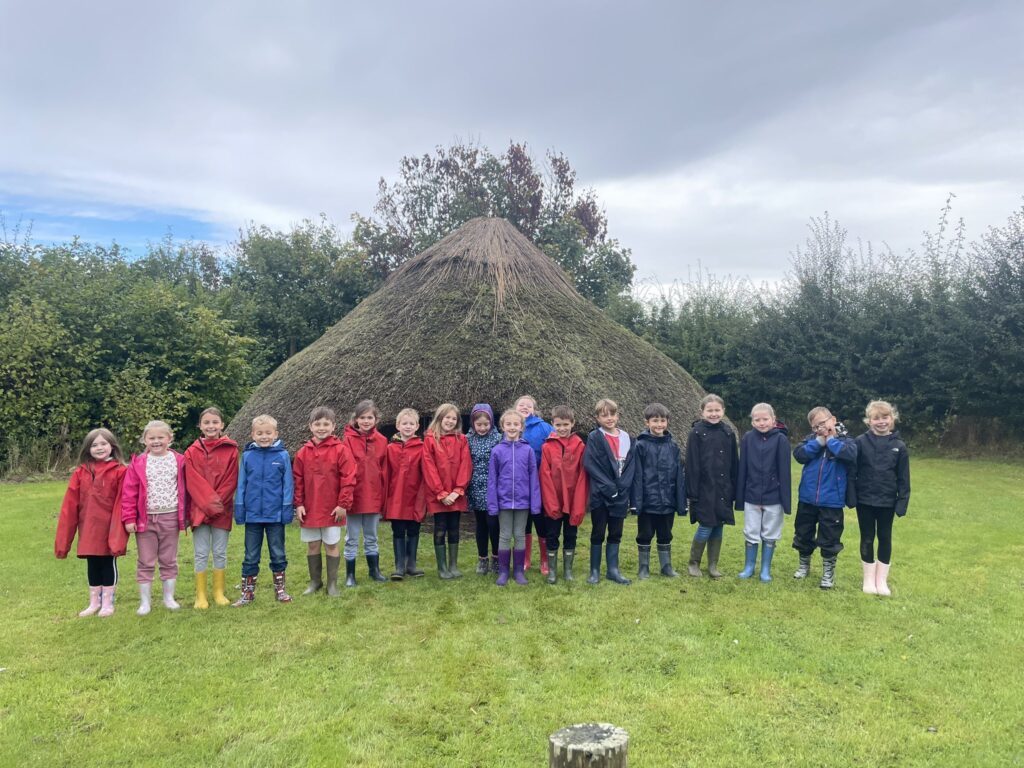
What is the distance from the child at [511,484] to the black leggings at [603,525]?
1.71 ft

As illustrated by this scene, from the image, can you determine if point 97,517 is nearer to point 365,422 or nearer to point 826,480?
point 365,422

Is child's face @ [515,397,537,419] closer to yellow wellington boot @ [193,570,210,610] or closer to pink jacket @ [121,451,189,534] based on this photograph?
yellow wellington boot @ [193,570,210,610]

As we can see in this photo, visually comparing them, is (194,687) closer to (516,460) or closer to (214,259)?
(516,460)

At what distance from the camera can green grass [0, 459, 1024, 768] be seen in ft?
10.5

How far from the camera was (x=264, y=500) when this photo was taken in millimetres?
5250

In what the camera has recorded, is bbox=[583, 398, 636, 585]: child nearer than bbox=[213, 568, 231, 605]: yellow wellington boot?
No

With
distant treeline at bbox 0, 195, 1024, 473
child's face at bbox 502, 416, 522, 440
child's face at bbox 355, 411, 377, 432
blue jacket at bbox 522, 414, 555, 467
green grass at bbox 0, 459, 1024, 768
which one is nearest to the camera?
green grass at bbox 0, 459, 1024, 768

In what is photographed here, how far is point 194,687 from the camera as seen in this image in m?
3.81

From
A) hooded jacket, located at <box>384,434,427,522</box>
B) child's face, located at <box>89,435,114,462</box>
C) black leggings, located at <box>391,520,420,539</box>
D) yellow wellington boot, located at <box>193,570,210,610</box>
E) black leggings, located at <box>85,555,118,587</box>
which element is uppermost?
child's face, located at <box>89,435,114,462</box>

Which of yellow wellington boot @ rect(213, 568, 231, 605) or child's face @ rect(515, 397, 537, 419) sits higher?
child's face @ rect(515, 397, 537, 419)

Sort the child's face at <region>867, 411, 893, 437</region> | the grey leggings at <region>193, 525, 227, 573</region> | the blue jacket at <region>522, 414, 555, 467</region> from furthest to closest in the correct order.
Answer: the blue jacket at <region>522, 414, 555, 467</region>
the child's face at <region>867, 411, 893, 437</region>
the grey leggings at <region>193, 525, 227, 573</region>

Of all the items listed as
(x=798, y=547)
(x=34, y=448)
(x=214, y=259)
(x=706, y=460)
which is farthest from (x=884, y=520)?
(x=214, y=259)

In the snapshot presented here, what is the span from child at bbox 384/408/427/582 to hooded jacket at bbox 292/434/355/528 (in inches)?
18.0

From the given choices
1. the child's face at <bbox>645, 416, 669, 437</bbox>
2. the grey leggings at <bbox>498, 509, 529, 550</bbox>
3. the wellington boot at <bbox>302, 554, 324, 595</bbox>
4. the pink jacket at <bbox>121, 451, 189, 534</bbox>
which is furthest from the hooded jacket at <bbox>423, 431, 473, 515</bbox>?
the pink jacket at <bbox>121, 451, 189, 534</bbox>
